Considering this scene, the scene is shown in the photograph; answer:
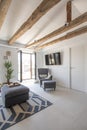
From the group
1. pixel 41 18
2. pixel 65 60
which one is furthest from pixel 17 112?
pixel 65 60

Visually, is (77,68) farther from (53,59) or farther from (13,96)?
(13,96)

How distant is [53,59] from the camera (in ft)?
19.0

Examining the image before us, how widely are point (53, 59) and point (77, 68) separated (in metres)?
1.66

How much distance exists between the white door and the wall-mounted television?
2.88 ft

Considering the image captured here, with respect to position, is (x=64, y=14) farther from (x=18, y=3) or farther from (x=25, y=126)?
(x=25, y=126)

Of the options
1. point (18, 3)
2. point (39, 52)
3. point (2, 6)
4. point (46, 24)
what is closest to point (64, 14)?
point (46, 24)

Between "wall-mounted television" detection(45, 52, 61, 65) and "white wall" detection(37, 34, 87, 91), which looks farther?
"wall-mounted television" detection(45, 52, 61, 65)

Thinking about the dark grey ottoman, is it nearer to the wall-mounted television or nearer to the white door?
the white door

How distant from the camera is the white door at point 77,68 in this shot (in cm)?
442

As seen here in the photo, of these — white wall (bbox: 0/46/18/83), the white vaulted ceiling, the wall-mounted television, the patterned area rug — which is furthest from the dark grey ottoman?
the wall-mounted television

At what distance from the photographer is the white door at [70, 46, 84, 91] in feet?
14.5

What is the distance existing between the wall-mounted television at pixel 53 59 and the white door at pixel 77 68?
2.88 ft

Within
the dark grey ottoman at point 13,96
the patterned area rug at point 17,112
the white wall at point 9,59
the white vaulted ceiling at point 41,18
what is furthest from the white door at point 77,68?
the white wall at point 9,59

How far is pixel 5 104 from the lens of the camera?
2828mm
